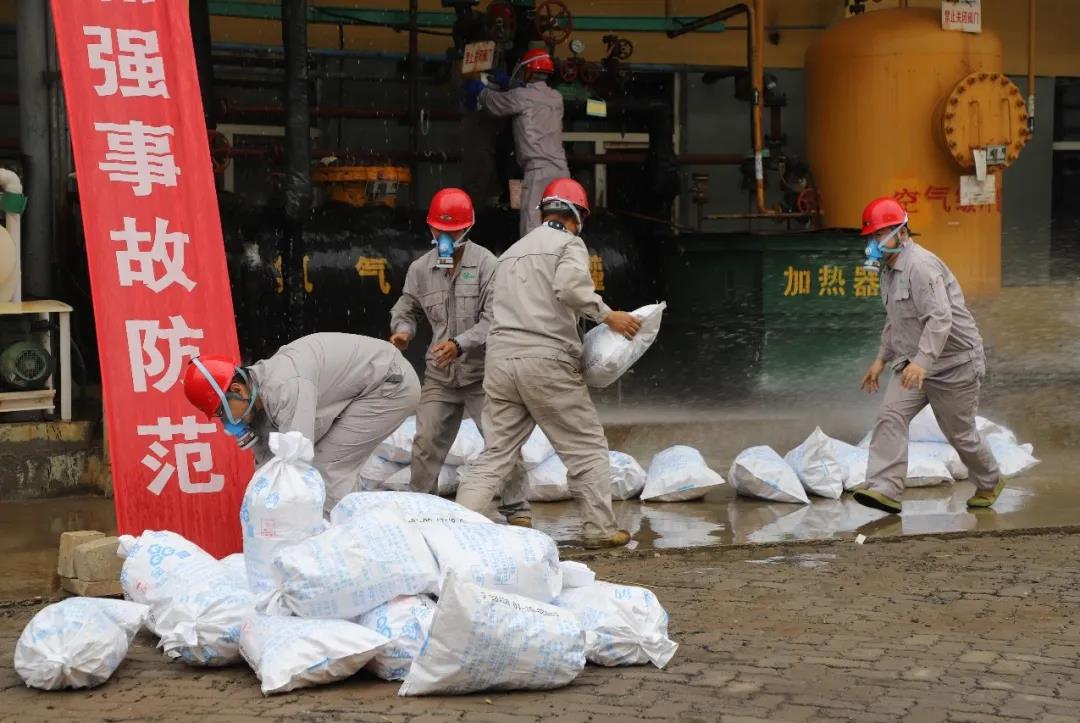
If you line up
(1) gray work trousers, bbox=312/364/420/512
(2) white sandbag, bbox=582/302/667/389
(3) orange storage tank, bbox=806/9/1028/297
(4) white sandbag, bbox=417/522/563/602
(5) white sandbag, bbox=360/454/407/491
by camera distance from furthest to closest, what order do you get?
(3) orange storage tank, bbox=806/9/1028/297
(5) white sandbag, bbox=360/454/407/491
(2) white sandbag, bbox=582/302/667/389
(1) gray work trousers, bbox=312/364/420/512
(4) white sandbag, bbox=417/522/563/602

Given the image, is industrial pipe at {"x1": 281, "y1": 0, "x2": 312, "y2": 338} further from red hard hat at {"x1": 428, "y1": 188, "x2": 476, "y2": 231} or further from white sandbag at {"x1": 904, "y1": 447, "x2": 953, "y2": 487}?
white sandbag at {"x1": 904, "y1": 447, "x2": 953, "y2": 487}

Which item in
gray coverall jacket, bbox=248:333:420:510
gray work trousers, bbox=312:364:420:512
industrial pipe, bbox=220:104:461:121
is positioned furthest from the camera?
industrial pipe, bbox=220:104:461:121

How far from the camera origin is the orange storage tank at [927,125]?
11.0 m

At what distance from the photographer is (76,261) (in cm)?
938

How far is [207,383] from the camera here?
5.41m

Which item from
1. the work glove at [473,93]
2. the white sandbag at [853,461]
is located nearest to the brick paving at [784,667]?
the white sandbag at [853,461]

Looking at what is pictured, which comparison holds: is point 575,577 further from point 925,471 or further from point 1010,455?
point 1010,455

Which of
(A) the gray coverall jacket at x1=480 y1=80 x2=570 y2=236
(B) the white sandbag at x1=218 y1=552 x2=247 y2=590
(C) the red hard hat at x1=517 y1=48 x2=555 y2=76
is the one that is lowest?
(B) the white sandbag at x1=218 y1=552 x2=247 y2=590

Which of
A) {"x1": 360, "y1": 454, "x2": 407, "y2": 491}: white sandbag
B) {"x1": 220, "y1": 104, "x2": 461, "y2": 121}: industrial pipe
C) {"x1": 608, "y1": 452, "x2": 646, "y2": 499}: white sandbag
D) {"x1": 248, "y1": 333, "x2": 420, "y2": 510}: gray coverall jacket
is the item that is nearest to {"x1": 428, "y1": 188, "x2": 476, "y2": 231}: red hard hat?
{"x1": 248, "y1": 333, "x2": 420, "y2": 510}: gray coverall jacket

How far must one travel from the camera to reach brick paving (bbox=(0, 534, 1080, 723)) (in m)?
4.48

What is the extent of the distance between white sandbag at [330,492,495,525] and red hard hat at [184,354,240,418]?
572 millimetres

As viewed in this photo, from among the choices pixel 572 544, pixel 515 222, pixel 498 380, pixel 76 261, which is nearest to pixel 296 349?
pixel 498 380

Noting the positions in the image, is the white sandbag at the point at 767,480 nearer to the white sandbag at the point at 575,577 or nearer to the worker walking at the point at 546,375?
the worker walking at the point at 546,375

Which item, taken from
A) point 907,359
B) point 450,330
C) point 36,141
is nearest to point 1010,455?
point 907,359
